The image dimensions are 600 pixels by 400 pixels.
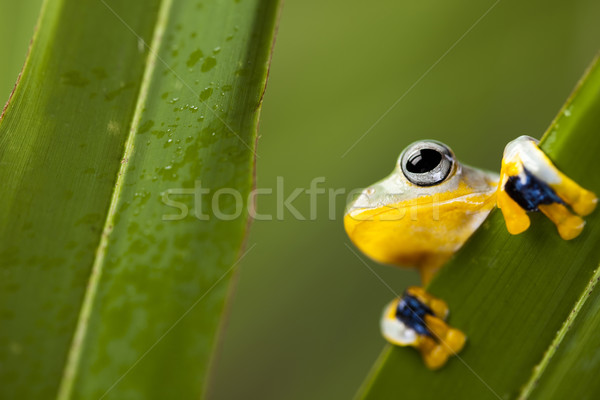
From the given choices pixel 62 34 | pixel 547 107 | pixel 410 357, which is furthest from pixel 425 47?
pixel 62 34

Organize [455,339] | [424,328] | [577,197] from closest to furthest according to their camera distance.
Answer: [577,197] → [455,339] → [424,328]

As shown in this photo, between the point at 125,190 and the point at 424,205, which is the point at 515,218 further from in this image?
the point at 125,190

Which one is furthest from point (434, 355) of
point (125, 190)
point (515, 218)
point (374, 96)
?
point (374, 96)

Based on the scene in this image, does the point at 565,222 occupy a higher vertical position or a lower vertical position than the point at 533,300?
higher

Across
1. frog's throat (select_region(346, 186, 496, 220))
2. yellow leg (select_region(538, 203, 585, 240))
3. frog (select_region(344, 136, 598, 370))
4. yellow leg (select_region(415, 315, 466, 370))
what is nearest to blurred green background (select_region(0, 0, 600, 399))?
frog (select_region(344, 136, 598, 370))

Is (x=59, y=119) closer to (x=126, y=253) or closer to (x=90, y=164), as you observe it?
(x=90, y=164)

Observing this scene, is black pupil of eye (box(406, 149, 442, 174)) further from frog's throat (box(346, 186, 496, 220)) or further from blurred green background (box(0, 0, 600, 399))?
blurred green background (box(0, 0, 600, 399))
